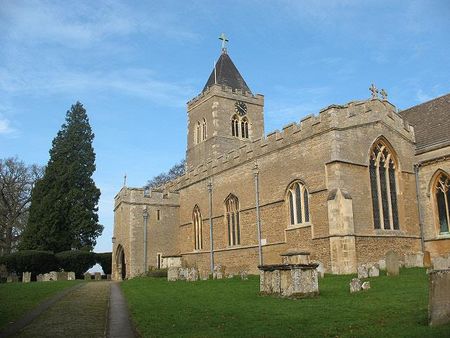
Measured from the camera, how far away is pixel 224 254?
25844 millimetres

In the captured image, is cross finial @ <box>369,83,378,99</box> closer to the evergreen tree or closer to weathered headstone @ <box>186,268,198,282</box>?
weathered headstone @ <box>186,268,198,282</box>

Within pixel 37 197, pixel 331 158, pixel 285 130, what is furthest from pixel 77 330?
pixel 37 197

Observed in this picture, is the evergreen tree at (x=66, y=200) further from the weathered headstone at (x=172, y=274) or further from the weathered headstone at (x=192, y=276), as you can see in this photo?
the weathered headstone at (x=192, y=276)

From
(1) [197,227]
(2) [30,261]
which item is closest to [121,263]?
(2) [30,261]

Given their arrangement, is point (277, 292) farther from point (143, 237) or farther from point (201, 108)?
point (201, 108)

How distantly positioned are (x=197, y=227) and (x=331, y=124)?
13075mm

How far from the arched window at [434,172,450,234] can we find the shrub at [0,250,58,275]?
24.8 meters

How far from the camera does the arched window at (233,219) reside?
82.7 feet

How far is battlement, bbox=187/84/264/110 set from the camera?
36688mm

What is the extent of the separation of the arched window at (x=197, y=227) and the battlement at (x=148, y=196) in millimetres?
2339

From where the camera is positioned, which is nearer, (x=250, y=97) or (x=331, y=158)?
(x=331, y=158)

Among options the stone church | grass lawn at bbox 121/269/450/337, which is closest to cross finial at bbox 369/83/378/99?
the stone church

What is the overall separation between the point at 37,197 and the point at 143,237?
11106 mm

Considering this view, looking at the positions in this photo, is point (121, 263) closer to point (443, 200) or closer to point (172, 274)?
point (172, 274)
